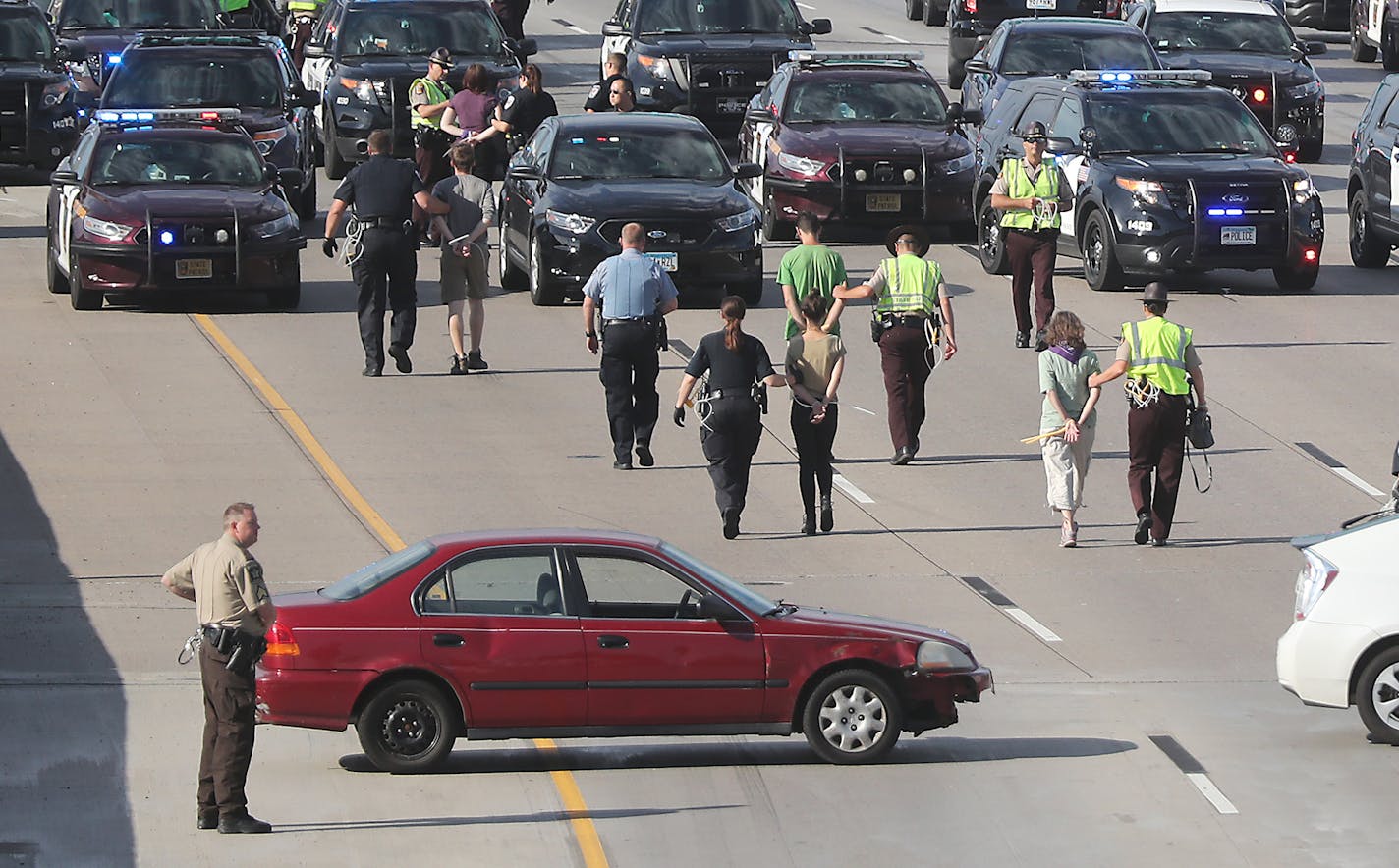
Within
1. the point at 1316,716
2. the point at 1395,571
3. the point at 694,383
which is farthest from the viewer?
the point at 694,383

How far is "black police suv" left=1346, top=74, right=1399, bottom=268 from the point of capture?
25953 mm

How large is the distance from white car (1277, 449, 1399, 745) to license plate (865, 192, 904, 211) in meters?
14.2

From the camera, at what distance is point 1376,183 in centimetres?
2623

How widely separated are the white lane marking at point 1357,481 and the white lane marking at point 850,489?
328 cm

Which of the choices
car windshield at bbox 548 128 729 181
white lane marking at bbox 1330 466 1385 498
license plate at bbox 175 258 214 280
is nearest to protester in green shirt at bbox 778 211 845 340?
white lane marking at bbox 1330 466 1385 498

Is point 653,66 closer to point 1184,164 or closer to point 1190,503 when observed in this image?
point 1184,164

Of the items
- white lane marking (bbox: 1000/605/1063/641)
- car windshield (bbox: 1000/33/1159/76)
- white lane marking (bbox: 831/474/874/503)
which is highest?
car windshield (bbox: 1000/33/1159/76)

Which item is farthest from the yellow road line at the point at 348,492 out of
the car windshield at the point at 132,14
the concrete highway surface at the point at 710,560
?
the car windshield at the point at 132,14

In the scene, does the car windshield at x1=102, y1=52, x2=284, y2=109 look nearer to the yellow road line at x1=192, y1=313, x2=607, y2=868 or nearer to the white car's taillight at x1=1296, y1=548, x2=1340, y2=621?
the yellow road line at x1=192, y1=313, x2=607, y2=868

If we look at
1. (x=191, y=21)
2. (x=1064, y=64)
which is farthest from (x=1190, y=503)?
(x=191, y=21)

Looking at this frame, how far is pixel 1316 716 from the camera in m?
13.4

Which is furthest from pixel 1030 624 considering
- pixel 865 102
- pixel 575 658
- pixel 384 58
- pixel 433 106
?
pixel 384 58

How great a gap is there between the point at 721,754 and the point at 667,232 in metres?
11.0

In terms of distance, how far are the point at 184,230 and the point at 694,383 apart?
7330 mm
